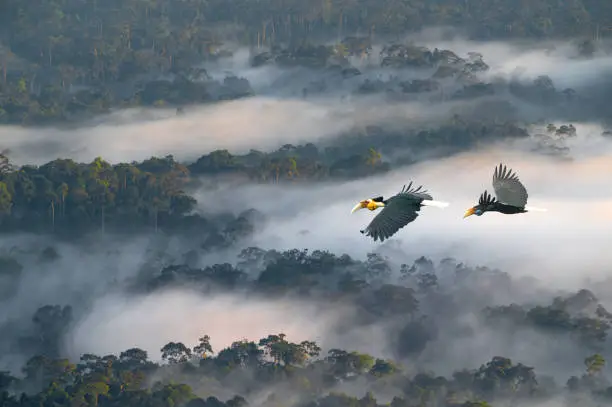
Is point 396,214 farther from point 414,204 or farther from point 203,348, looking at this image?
point 203,348

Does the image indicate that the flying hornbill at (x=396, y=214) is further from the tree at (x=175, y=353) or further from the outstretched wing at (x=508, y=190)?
the tree at (x=175, y=353)

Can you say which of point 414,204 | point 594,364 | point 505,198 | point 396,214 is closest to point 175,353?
point 594,364

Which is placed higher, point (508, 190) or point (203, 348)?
point (203, 348)

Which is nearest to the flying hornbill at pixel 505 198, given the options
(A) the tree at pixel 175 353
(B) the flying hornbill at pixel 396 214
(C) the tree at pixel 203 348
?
(B) the flying hornbill at pixel 396 214

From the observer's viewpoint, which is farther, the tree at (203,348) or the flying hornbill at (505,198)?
the tree at (203,348)

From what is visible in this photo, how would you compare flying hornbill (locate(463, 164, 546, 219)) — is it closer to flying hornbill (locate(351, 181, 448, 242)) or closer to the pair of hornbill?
the pair of hornbill

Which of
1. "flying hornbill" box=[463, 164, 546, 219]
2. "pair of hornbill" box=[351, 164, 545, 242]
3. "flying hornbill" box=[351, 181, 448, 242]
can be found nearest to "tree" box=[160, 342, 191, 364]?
"flying hornbill" box=[463, 164, 546, 219]

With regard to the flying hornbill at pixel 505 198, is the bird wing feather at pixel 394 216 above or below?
below

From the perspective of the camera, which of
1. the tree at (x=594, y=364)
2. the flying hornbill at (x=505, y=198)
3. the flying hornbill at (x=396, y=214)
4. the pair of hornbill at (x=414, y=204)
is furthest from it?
the tree at (x=594, y=364)

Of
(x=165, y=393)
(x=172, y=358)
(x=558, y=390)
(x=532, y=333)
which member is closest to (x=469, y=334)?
(x=532, y=333)
